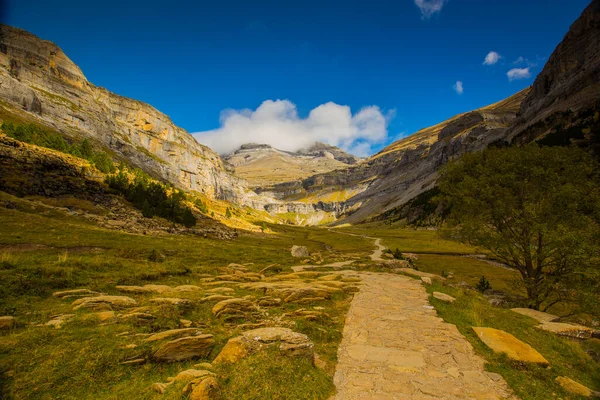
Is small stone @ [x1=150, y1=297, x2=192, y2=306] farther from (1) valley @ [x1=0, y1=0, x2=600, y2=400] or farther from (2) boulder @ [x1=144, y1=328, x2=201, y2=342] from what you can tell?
(2) boulder @ [x1=144, y1=328, x2=201, y2=342]

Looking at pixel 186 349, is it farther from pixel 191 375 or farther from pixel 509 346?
pixel 509 346

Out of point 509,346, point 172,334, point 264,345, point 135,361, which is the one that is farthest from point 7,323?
point 509,346

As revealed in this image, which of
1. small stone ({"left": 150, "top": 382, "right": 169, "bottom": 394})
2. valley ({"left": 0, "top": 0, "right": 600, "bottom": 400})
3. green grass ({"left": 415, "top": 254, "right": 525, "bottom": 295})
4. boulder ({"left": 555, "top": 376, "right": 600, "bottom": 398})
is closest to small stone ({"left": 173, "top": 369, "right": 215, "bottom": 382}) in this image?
valley ({"left": 0, "top": 0, "right": 600, "bottom": 400})

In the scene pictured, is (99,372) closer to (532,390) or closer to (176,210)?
(532,390)

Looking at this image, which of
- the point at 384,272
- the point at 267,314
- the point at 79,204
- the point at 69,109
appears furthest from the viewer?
the point at 69,109

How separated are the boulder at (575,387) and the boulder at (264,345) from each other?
7.80 meters

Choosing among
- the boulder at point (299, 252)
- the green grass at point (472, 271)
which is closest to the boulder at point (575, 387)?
the green grass at point (472, 271)

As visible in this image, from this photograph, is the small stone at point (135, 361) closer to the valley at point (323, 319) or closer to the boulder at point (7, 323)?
the valley at point (323, 319)

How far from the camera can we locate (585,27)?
173 m

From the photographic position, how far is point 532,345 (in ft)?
35.9

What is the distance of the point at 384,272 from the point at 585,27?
263 meters

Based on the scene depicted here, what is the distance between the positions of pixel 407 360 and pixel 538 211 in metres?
20.7

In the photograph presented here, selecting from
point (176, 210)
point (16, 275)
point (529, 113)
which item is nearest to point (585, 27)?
point (529, 113)

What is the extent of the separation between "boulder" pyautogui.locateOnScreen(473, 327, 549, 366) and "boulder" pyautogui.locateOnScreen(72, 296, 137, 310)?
15351 mm
